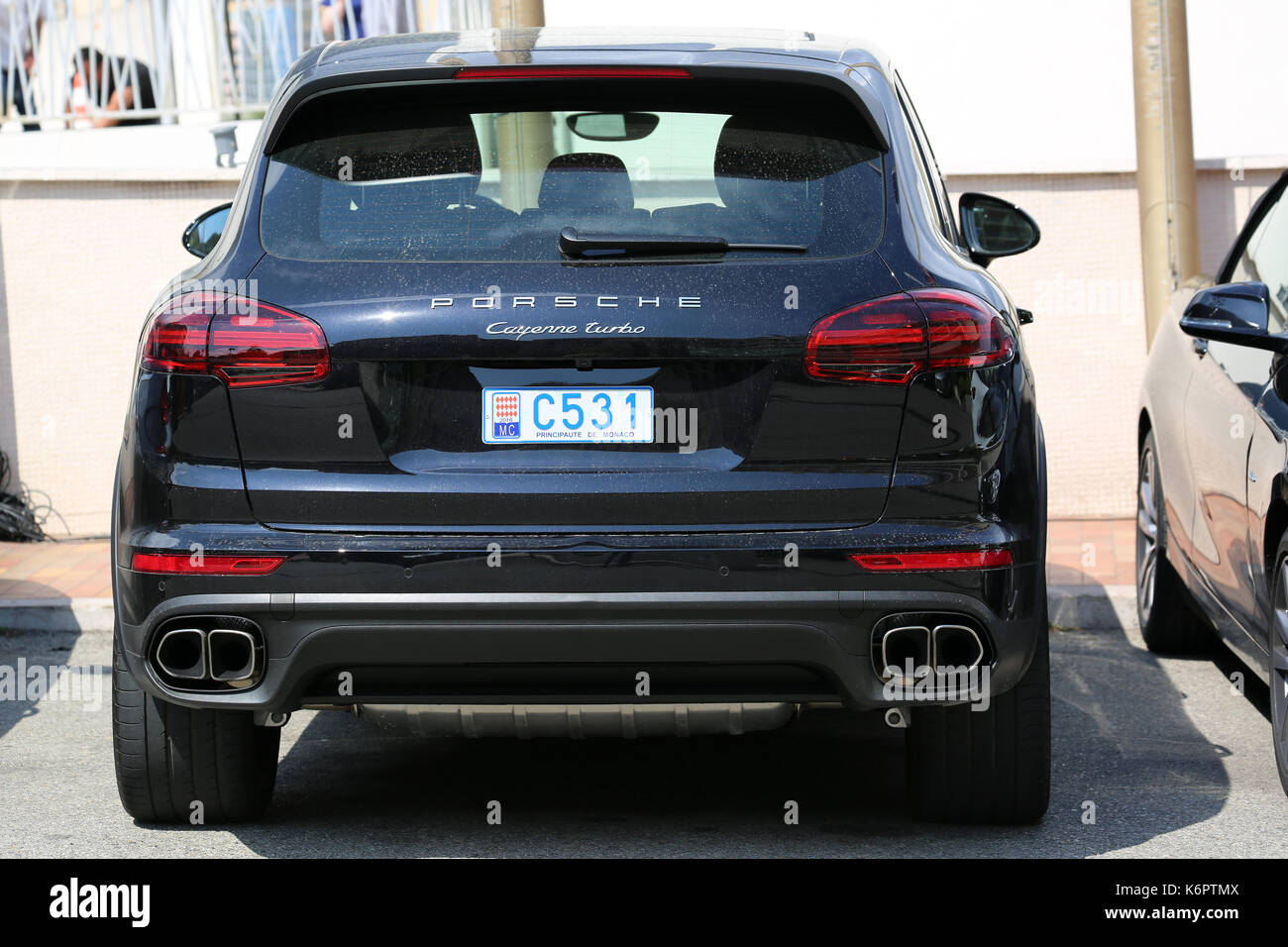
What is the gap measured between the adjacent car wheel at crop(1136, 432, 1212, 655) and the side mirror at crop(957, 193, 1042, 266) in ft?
5.10

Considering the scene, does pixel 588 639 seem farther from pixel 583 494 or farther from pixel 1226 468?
pixel 1226 468

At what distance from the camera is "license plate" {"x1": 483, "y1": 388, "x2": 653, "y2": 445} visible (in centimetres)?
373

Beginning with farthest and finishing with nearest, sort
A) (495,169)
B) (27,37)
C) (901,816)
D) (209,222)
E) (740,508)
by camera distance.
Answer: (27,37)
(209,222)
(901,816)
(495,169)
(740,508)

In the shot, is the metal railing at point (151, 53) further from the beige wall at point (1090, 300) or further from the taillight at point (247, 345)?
the taillight at point (247, 345)

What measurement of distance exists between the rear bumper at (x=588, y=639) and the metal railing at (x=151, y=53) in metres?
7.33

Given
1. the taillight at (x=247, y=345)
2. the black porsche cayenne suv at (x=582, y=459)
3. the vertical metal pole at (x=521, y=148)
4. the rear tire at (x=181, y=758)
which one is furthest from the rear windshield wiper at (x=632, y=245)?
the rear tire at (x=181, y=758)

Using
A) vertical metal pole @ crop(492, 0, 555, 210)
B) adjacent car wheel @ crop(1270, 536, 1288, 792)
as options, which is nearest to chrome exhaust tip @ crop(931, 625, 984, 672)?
adjacent car wheel @ crop(1270, 536, 1288, 792)

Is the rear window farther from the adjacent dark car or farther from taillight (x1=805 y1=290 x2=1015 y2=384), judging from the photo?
the adjacent dark car

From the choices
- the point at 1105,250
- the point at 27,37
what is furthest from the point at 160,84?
the point at 1105,250

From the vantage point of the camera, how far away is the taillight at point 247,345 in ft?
12.3

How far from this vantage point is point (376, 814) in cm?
466

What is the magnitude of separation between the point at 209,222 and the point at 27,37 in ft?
19.7

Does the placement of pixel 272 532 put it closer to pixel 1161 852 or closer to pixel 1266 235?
pixel 1161 852

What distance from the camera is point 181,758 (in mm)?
4328
